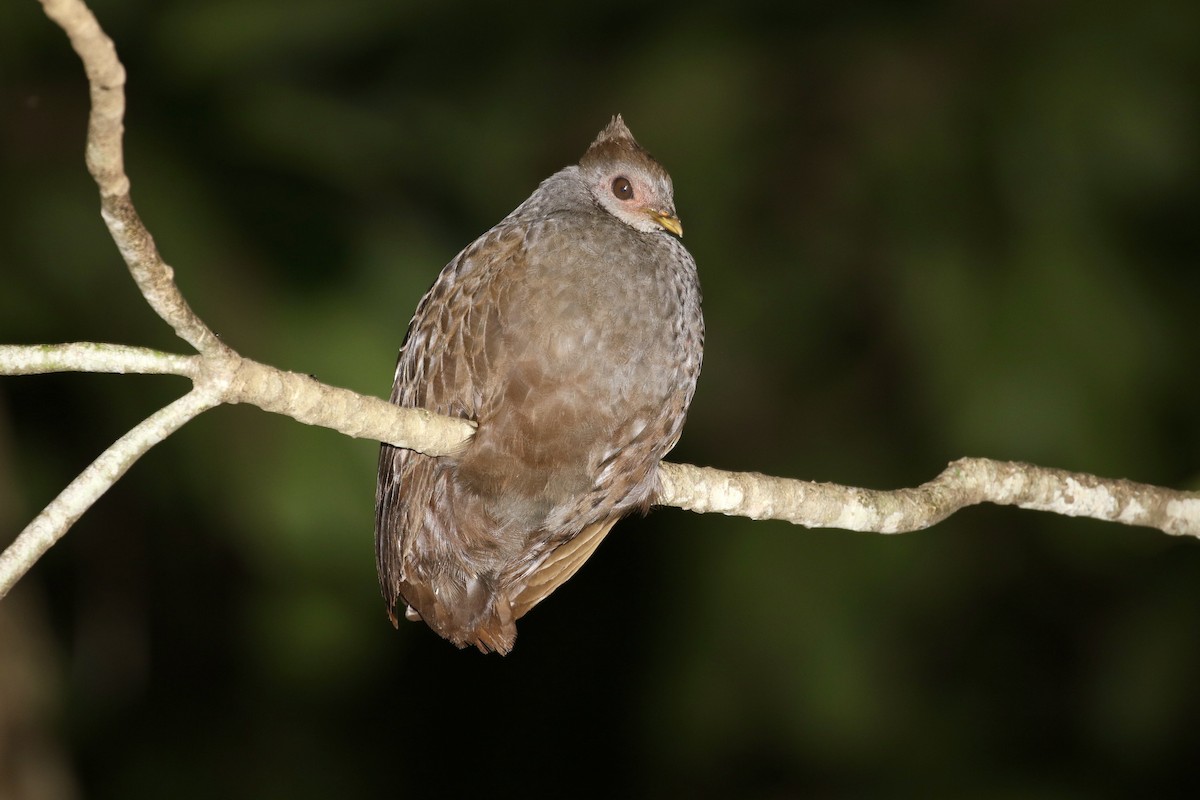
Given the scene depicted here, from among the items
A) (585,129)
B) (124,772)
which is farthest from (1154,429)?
(124,772)

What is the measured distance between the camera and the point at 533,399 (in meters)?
2.99

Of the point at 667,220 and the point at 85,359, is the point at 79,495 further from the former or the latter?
the point at 667,220

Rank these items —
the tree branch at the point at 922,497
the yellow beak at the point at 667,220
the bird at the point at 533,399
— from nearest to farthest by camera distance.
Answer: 1. the bird at the point at 533,399
2. the tree branch at the point at 922,497
3. the yellow beak at the point at 667,220

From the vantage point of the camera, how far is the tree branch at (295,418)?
1.78 meters

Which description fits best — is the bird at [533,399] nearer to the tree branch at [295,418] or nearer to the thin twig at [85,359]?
the tree branch at [295,418]

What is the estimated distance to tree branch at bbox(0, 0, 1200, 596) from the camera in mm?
1781

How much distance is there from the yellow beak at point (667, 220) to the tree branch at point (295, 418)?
680mm

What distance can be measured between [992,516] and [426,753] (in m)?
4.55

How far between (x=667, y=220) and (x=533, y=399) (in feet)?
2.60

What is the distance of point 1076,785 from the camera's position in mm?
7594

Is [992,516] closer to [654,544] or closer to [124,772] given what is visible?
[654,544]

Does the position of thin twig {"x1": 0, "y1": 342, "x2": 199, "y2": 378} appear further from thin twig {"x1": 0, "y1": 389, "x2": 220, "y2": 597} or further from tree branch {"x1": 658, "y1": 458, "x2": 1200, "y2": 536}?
tree branch {"x1": 658, "y1": 458, "x2": 1200, "y2": 536}

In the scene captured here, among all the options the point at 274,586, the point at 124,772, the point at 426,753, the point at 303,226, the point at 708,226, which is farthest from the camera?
the point at 426,753

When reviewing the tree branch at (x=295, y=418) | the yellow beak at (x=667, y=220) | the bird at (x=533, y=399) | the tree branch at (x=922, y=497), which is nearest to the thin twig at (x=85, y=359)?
the tree branch at (x=295, y=418)
